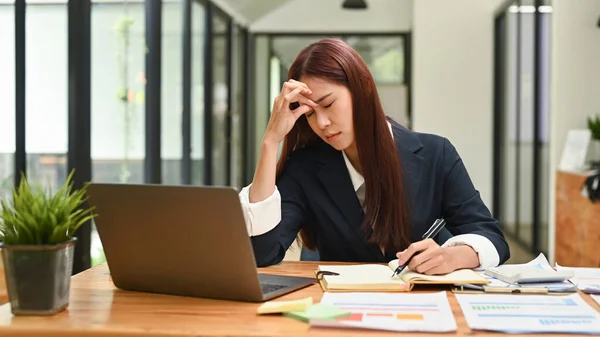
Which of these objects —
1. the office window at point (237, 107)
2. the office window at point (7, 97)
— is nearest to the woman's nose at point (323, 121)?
the office window at point (7, 97)

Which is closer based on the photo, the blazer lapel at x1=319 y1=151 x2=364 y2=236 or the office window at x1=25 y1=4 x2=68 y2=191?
the blazer lapel at x1=319 y1=151 x2=364 y2=236

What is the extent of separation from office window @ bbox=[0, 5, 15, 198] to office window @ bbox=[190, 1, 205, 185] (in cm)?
350

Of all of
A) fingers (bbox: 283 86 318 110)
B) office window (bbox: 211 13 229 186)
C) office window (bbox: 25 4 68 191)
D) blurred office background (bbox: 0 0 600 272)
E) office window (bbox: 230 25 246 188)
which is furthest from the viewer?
office window (bbox: 230 25 246 188)

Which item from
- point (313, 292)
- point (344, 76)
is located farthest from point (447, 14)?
point (313, 292)

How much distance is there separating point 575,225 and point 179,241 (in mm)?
4128

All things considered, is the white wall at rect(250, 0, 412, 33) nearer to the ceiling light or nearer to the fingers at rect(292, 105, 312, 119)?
the ceiling light

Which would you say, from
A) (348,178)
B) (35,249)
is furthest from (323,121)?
(35,249)

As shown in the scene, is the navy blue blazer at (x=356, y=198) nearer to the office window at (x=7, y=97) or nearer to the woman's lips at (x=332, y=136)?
the woman's lips at (x=332, y=136)

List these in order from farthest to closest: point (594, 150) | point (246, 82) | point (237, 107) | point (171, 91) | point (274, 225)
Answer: point (246, 82) → point (237, 107) → point (171, 91) → point (594, 150) → point (274, 225)

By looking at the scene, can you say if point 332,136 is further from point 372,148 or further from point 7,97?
point 7,97

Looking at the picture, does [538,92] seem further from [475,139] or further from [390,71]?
[390,71]

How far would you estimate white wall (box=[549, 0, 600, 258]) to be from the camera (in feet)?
18.7

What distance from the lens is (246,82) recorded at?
34.4ft

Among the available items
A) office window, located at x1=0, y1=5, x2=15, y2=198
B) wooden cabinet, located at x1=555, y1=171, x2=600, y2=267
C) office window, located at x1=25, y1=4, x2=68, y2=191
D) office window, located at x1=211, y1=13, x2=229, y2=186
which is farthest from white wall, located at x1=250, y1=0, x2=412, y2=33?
office window, located at x1=0, y1=5, x2=15, y2=198
